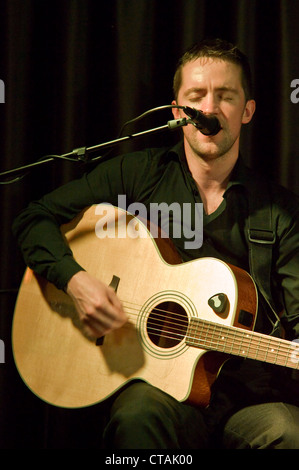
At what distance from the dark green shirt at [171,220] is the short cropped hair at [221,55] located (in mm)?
330

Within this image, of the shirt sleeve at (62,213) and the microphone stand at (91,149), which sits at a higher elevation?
the microphone stand at (91,149)

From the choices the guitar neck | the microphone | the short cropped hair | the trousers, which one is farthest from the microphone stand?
the trousers

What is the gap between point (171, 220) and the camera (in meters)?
2.14

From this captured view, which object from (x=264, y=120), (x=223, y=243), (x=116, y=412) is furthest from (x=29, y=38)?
(x=116, y=412)

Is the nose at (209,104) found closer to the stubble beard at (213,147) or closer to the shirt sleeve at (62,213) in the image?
the stubble beard at (213,147)

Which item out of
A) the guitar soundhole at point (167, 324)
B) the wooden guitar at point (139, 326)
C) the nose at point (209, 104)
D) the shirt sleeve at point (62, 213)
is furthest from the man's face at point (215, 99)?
the guitar soundhole at point (167, 324)

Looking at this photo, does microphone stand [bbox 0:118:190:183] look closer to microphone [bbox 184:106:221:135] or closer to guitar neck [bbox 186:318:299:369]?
microphone [bbox 184:106:221:135]

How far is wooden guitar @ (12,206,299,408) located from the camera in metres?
1.74

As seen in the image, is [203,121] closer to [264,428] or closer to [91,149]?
[91,149]

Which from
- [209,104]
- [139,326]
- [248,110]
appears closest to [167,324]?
[139,326]

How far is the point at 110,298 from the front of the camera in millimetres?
1868

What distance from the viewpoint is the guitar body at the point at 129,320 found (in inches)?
69.5

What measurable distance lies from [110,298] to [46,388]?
42cm

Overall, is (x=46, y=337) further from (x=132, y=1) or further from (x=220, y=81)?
(x=132, y=1)
